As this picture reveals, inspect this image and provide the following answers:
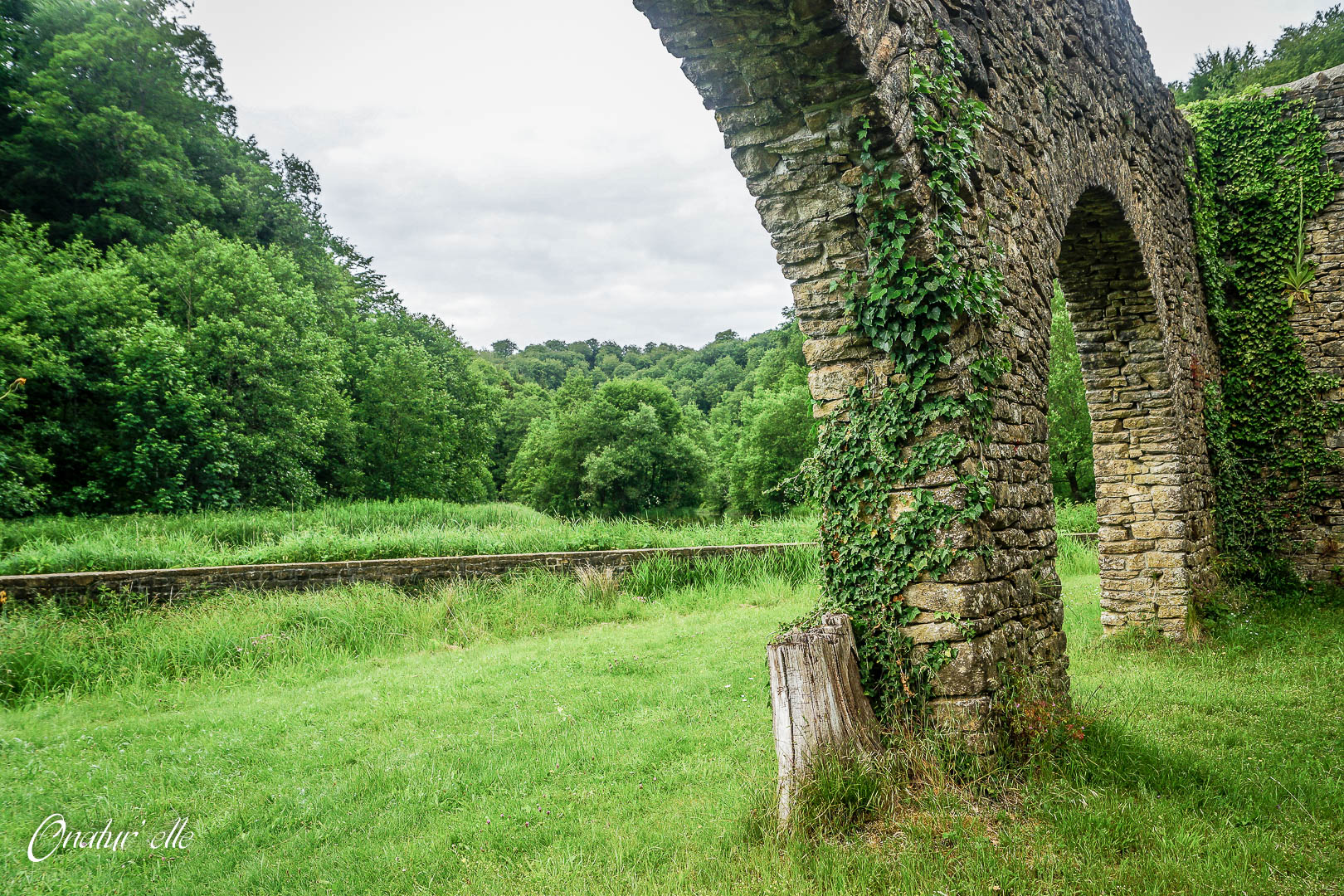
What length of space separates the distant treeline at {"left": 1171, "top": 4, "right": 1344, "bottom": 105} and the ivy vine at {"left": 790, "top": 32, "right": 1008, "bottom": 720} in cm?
1771

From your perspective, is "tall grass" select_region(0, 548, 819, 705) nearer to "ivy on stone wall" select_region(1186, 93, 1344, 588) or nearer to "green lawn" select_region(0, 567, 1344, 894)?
"green lawn" select_region(0, 567, 1344, 894)

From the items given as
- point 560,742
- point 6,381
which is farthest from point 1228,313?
point 6,381

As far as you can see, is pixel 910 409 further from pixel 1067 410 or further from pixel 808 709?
pixel 1067 410

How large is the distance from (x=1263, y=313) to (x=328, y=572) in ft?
37.4

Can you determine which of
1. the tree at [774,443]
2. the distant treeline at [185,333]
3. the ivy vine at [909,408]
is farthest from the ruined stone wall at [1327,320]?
the tree at [774,443]

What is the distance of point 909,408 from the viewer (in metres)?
3.65

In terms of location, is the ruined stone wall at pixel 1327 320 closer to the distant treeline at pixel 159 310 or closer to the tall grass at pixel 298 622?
the tall grass at pixel 298 622

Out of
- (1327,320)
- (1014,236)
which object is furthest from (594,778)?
(1327,320)

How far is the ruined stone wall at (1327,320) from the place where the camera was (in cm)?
779

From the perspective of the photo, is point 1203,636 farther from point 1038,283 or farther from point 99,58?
point 99,58

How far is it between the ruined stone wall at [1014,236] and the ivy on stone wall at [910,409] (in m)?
0.06

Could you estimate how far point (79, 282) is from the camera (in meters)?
15.2

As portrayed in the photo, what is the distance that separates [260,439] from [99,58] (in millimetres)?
11219

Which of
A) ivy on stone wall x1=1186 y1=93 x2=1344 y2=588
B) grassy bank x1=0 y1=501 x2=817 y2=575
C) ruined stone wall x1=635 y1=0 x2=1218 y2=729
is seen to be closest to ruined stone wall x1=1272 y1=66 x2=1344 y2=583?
ivy on stone wall x1=1186 y1=93 x2=1344 y2=588
